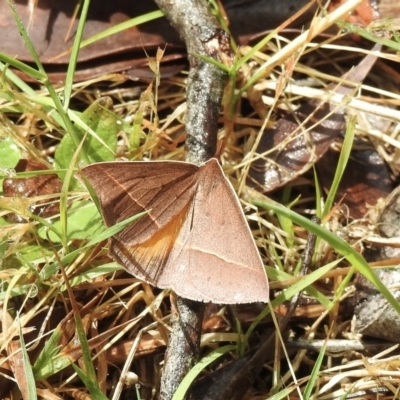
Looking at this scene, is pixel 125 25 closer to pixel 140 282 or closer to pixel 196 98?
pixel 196 98

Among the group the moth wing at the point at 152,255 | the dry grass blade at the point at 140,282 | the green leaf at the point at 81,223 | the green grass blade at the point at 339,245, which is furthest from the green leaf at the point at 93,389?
the green grass blade at the point at 339,245

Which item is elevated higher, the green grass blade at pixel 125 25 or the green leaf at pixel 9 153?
the green grass blade at pixel 125 25

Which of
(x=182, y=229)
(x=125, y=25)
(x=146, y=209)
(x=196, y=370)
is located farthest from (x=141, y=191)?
(x=125, y=25)

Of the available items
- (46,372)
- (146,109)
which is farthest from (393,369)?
(146,109)

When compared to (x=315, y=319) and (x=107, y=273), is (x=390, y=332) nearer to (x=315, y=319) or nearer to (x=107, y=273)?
(x=315, y=319)

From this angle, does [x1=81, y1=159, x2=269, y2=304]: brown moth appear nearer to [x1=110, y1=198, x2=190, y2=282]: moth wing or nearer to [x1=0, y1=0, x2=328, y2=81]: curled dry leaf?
[x1=110, y1=198, x2=190, y2=282]: moth wing

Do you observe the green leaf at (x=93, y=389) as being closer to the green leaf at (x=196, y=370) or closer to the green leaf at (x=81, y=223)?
the green leaf at (x=196, y=370)

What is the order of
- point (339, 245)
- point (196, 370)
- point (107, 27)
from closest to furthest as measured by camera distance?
point (339, 245), point (196, 370), point (107, 27)
